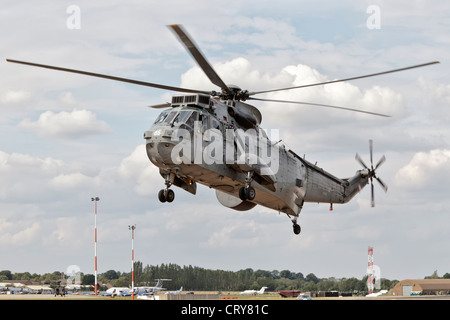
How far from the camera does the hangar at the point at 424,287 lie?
8900 centimetres

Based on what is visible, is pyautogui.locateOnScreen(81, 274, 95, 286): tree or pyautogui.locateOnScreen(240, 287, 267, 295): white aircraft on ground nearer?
pyautogui.locateOnScreen(240, 287, 267, 295): white aircraft on ground

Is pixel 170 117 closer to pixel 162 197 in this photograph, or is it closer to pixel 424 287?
pixel 162 197

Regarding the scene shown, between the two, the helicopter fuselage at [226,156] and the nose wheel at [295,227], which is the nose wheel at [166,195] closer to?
the helicopter fuselage at [226,156]

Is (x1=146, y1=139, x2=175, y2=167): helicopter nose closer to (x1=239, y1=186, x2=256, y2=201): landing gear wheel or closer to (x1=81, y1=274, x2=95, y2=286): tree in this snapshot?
(x1=239, y1=186, x2=256, y2=201): landing gear wheel

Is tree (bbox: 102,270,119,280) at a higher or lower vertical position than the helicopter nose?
lower

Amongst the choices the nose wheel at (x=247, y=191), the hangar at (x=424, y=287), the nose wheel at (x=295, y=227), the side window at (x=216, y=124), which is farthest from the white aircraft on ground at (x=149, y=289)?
the side window at (x=216, y=124)

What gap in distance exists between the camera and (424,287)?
294 ft

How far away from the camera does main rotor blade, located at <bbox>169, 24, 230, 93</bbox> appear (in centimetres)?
2480

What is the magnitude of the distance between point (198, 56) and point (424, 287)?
73.8 m

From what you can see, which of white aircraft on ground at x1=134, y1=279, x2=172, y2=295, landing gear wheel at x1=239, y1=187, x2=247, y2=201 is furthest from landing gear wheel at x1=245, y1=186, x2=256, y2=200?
white aircraft on ground at x1=134, y1=279, x2=172, y2=295

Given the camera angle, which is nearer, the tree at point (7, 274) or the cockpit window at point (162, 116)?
the cockpit window at point (162, 116)

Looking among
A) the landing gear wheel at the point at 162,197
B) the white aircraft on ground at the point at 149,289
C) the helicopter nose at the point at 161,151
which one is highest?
the helicopter nose at the point at 161,151

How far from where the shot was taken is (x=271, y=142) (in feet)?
109
